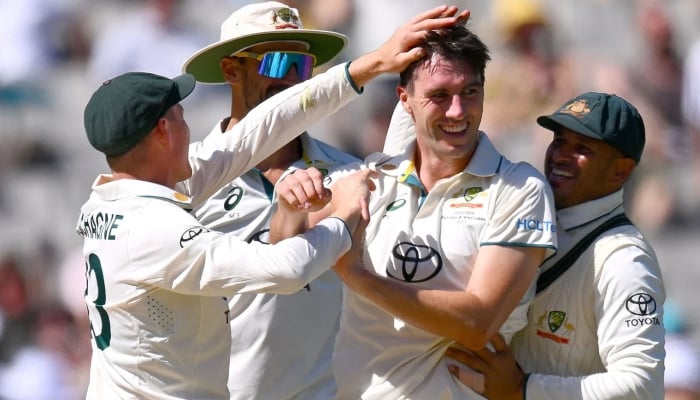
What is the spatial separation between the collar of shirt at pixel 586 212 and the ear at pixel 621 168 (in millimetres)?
58

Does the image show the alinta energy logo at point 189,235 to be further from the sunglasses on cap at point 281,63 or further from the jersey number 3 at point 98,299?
the sunglasses on cap at point 281,63

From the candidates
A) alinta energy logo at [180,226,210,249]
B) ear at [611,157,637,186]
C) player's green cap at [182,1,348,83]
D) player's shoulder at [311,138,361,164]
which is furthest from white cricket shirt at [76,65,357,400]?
player's green cap at [182,1,348,83]

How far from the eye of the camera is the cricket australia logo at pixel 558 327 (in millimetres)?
3562

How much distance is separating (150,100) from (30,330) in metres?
4.13

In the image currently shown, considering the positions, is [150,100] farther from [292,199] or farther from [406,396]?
[406,396]

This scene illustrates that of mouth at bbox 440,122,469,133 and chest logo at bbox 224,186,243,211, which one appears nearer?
mouth at bbox 440,122,469,133

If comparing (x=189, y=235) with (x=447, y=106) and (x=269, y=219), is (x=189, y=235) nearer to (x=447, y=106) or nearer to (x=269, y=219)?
(x=447, y=106)

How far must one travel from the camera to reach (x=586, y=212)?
3.62m

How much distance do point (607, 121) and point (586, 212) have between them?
0.91 feet

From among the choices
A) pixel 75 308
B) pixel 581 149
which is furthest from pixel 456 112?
pixel 75 308

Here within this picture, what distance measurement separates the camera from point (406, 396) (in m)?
3.44

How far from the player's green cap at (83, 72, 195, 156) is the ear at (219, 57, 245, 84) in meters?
1.22

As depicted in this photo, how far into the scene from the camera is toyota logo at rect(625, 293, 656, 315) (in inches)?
135

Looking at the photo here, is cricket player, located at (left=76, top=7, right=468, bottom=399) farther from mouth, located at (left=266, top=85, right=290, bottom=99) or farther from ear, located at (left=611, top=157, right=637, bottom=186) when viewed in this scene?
mouth, located at (left=266, top=85, right=290, bottom=99)
